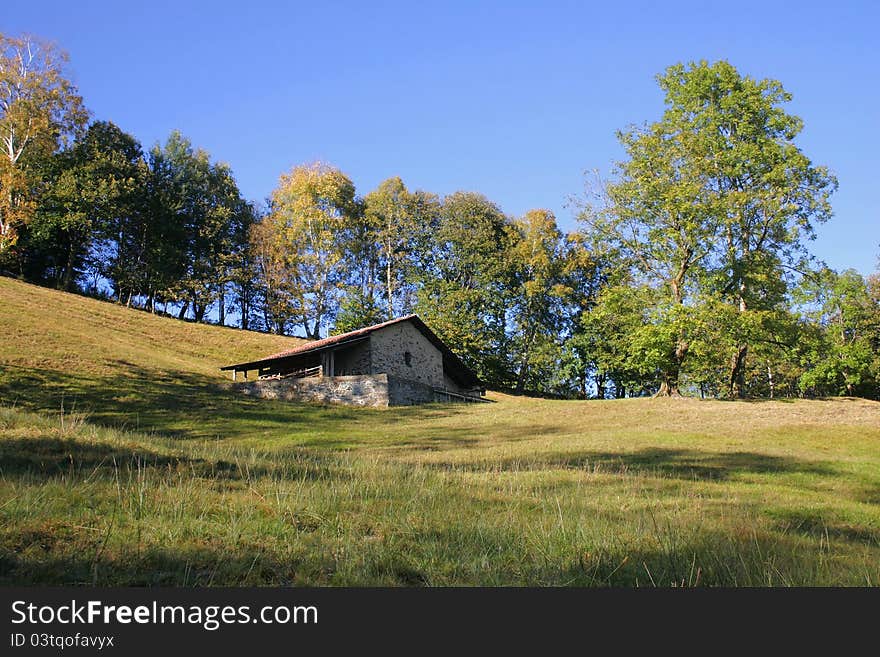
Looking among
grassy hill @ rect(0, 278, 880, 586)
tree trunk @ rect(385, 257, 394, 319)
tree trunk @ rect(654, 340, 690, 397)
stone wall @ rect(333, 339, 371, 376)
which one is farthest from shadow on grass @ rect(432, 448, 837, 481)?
tree trunk @ rect(385, 257, 394, 319)

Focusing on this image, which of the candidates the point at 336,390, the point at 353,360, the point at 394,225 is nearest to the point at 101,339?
the point at 353,360

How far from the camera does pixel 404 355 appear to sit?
38.1 m

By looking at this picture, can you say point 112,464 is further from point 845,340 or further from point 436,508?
Result: point 845,340

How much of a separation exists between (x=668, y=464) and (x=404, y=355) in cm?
2511

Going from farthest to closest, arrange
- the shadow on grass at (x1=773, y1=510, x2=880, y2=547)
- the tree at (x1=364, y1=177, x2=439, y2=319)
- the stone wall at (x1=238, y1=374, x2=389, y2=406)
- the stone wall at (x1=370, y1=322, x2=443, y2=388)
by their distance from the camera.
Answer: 1. the tree at (x1=364, y1=177, x2=439, y2=319)
2. the stone wall at (x1=370, y1=322, x2=443, y2=388)
3. the stone wall at (x1=238, y1=374, x2=389, y2=406)
4. the shadow on grass at (x1=773, y1=510, x2=880, y2=547)

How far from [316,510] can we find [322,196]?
4930 cm

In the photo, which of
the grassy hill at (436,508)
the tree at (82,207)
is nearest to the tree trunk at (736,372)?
the grassy hill at (436,508)

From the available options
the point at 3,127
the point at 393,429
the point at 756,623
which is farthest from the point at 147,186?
the point at 756,623

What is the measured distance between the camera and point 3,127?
1869 inches

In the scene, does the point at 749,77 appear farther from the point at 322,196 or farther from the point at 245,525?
the point at 245,525

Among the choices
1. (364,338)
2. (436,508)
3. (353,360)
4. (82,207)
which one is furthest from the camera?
(82,207)

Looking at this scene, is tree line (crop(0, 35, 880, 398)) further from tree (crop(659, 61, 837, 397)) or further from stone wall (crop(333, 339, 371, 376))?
stone wall (crop(333, 339, 371, 376))

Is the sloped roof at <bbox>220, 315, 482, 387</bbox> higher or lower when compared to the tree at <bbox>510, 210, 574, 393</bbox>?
lower

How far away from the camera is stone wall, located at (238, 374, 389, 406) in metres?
31.2
